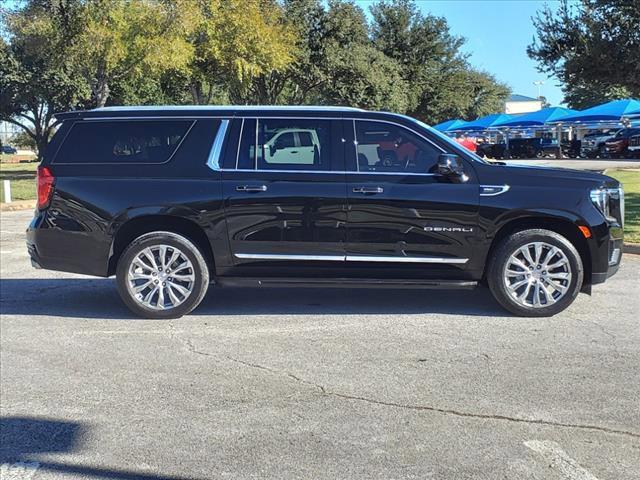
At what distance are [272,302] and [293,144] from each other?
1.82 m

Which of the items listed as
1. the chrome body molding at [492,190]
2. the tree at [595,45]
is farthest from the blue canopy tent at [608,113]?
the chrome body molding at [492,190]

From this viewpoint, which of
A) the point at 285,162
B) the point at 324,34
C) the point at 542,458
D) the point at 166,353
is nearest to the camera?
the point at 542,458

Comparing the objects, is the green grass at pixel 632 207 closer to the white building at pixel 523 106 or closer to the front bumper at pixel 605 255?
the front bumper at pixel 605 255

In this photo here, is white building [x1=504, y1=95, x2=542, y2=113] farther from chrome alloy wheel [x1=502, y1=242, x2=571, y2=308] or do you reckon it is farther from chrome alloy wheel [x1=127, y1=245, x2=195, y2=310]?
chrome alloy wheel [x1=127, y1=245, x2=195, y2=310]

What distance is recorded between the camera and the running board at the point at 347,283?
630 centimetres

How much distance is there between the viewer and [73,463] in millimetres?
A: 3672

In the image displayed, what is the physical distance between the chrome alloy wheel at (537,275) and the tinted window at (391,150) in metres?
1.21

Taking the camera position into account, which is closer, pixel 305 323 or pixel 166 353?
pixel 166 353

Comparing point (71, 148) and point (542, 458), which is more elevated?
point (71, 148)

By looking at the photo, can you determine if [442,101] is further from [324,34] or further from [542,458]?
[542,458]

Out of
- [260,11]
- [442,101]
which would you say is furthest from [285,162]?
[442,101]

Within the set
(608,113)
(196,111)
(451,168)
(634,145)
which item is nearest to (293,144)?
(196,111)

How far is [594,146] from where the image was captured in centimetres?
4000

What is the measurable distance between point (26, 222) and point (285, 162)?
35.3 ft
